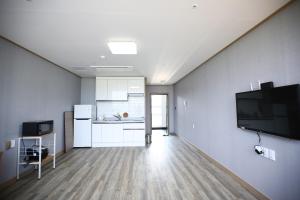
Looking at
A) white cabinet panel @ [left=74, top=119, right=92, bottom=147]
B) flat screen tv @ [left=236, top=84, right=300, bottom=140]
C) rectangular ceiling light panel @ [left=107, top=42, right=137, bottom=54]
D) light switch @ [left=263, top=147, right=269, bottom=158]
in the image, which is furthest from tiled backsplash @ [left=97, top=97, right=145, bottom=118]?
light switch @ [left=263, top=147, right=269, bottom=158]

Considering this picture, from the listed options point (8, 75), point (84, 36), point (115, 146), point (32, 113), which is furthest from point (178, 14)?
point (115, 146)

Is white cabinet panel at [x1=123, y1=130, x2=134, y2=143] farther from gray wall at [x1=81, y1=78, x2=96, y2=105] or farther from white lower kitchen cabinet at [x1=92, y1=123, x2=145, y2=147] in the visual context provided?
gray wall at [x1=81, y1=78, x2=96, y2=105]

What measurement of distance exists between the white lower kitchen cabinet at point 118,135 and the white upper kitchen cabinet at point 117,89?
1.08 meters

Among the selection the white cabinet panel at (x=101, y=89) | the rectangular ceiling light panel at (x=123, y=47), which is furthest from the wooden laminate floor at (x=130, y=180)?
the rectangular ceiling light panel at (x=123, y=47)

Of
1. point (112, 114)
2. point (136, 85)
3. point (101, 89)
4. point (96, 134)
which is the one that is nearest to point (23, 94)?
point (96, 134)

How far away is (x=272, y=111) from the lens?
2158 millimetres

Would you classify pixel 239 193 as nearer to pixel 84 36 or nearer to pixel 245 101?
pixel 245 101

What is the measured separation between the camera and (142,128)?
612 cm

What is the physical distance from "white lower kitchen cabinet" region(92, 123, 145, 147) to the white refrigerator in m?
0.21

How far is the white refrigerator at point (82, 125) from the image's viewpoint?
5.80 metres

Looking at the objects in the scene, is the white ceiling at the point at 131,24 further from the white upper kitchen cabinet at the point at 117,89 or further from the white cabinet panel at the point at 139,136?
the white cabinet panel at the point at 139,136

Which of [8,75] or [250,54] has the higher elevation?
[250,54]

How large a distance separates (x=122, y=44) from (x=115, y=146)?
3.94 meters

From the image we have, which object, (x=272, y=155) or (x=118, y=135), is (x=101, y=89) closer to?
(x=118, y=135)
